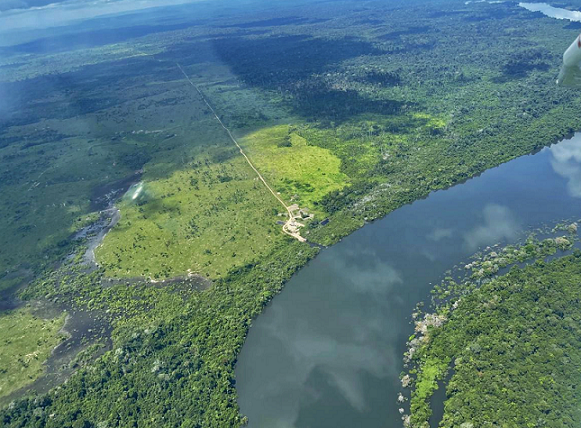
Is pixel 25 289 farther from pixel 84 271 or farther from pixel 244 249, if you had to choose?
pixel 244 249

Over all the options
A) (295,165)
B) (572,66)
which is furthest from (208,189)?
(572,66)

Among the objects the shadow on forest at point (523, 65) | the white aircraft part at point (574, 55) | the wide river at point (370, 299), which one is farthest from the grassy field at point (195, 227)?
the shadow on forest at point (523, 65)

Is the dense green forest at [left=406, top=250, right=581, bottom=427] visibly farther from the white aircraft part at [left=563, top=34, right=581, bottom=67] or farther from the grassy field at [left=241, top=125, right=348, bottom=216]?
the white aircraft part at [left=563, top=34, right=581, bottom=67]

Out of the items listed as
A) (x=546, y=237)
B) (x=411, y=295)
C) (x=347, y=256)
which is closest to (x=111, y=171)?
(x=347, y=256)

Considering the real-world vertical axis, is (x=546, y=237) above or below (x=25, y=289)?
above

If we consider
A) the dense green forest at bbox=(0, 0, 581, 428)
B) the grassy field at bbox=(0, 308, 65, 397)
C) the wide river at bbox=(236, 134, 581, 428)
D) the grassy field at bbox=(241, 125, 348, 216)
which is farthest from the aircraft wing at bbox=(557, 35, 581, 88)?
the grassy field at bbox=(0, 308, 65, 397)

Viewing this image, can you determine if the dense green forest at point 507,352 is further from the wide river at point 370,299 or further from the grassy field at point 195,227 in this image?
the grassy field at point 195,227
